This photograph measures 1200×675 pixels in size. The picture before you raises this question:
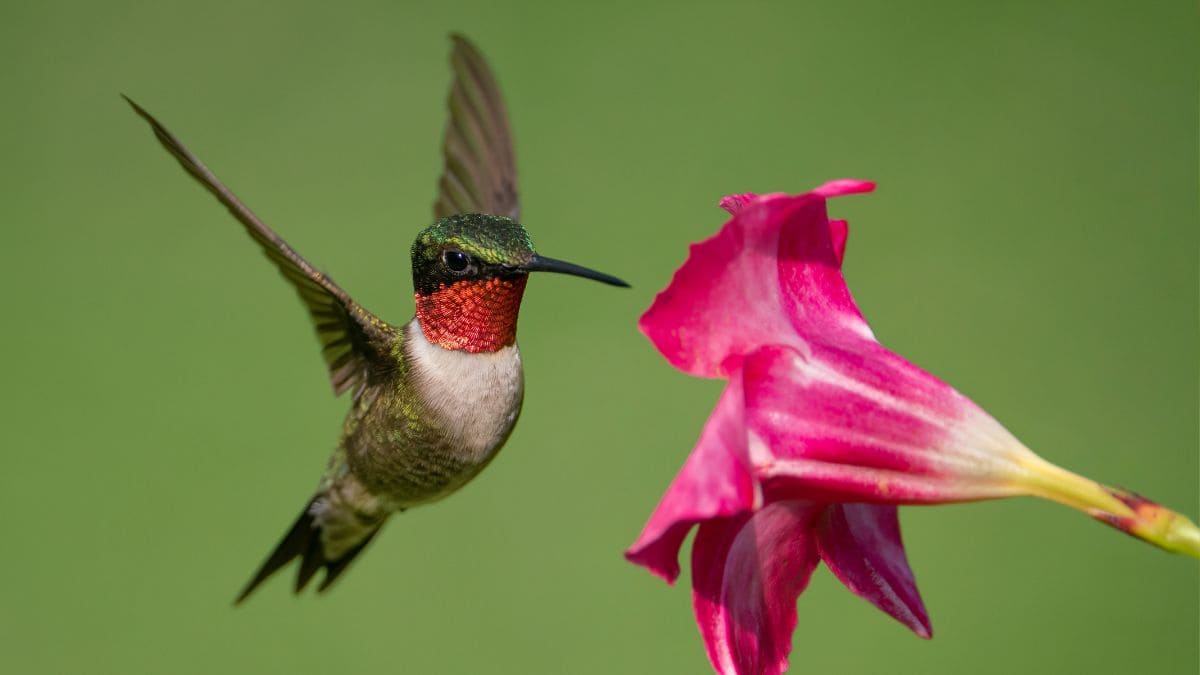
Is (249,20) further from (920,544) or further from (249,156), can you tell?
(920,544)

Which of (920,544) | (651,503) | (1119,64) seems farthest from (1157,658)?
(1119,64)

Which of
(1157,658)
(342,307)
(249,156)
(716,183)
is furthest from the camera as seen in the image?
(249,156)

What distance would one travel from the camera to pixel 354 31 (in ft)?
17.1

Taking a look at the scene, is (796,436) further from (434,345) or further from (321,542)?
(321,542)

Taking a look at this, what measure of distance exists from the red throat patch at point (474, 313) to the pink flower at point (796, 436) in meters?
0.31

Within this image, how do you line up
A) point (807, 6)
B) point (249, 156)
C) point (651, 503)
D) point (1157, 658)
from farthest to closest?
point (807, 6)
point (249, 156)
point (651, 503)
point (1157, 658)

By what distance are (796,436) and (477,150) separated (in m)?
0.83

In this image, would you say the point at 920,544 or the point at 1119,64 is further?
the point at 1119,64

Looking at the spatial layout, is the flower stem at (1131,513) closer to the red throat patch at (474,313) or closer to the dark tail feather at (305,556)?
the red throat patch at (474,313)

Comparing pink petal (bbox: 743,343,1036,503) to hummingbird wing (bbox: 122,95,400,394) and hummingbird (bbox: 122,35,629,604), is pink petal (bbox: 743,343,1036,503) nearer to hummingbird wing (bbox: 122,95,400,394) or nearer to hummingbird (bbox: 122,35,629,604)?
hummingbird (bbox: 122,35,629,604)

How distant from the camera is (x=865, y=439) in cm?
92

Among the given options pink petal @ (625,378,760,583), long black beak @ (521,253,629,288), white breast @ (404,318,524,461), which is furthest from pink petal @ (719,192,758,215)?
white breast @ (404,318,524,461)

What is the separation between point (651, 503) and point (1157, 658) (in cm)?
130

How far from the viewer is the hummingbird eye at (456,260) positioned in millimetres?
1213
